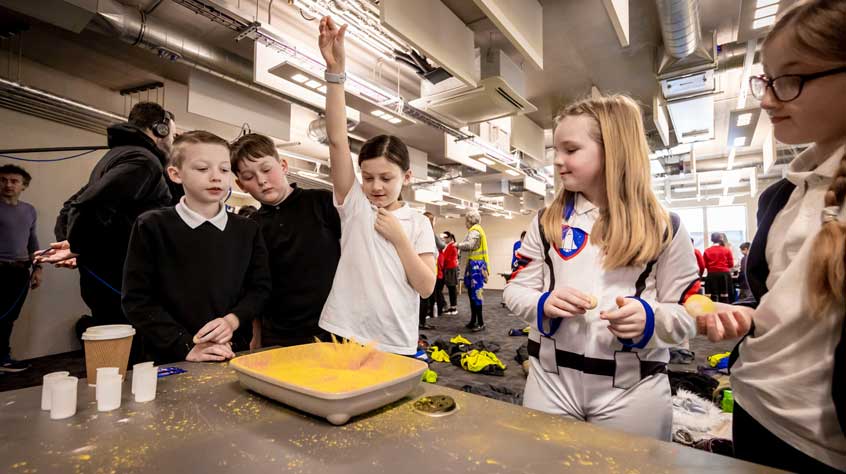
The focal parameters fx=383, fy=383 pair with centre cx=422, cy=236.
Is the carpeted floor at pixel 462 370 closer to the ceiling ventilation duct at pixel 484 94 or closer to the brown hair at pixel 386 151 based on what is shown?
the brown hair at pixel 386 151

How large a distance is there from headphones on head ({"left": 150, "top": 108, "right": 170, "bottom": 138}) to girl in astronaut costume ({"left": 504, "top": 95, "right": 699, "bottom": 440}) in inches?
75.0

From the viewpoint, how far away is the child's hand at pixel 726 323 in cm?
67

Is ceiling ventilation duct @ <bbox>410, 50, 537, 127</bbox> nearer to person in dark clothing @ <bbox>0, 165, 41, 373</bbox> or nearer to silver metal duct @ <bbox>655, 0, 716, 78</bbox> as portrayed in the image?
silver metal duct @ <bbox>655, 0, 716, 78</bbox>

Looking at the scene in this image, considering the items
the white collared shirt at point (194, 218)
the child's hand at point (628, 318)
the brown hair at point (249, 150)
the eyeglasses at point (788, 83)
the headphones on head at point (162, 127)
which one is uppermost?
the headphones on head at point (162, 127)

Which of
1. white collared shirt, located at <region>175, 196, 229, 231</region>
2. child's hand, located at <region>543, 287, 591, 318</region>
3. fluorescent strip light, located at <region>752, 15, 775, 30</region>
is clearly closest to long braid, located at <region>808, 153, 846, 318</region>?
child's hand, located at <region>543, 287, 591, 318</region>

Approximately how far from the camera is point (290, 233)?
1424mm

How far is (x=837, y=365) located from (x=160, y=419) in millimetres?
1061

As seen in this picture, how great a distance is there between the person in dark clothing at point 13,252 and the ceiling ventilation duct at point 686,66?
524 cm

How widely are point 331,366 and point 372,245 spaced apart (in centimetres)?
51

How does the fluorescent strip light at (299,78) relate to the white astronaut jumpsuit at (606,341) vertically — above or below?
above

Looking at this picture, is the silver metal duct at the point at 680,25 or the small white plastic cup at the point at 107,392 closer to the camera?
the small white plastic cup at the point at 107,392

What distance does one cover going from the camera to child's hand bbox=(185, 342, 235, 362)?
982 mm

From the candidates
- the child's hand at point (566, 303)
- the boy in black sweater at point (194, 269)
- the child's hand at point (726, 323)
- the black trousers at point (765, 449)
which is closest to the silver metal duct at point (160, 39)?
the boy in black sweater at point (194, 269)

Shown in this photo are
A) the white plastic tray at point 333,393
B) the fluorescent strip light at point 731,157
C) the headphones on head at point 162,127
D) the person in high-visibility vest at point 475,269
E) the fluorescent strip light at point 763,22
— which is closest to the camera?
the white plastic tray at point 333,393
